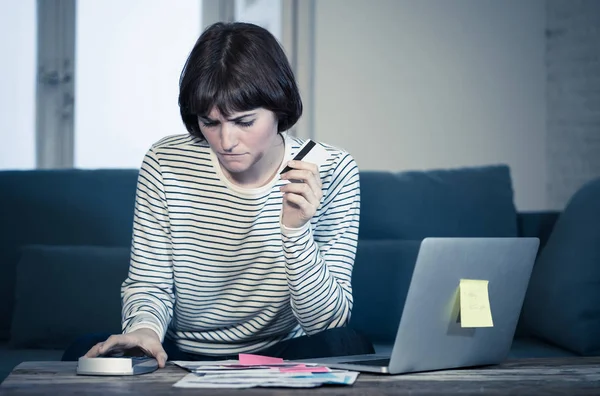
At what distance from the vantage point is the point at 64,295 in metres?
2.15

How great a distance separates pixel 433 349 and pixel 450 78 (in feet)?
9.96

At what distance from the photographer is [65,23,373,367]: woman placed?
143 cm

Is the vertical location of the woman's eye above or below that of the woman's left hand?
above

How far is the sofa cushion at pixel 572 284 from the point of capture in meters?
2.08

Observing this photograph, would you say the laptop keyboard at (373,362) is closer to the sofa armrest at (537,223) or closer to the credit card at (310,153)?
the credit card at (310,153)

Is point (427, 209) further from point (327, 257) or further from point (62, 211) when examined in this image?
point (62, 211)

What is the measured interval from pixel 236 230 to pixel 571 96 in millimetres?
2749

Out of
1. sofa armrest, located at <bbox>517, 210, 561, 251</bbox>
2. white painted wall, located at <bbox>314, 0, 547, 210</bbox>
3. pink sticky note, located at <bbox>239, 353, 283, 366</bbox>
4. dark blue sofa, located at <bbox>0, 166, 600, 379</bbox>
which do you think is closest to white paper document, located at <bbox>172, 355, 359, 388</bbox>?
pink sticky note, located at <bbox>239, 353, 283, 366</bbox>

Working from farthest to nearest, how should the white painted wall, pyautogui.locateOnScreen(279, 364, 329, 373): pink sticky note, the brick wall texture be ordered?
the white painted wall → the brick wall texture → pyautogui.locateOnScreen(279, 364, 329, 373): pink sticky note

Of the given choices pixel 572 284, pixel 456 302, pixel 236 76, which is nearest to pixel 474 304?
pixel 456 302

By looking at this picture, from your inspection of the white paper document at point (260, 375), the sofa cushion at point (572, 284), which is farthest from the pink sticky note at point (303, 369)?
the sofa cushion at point (572, 284)

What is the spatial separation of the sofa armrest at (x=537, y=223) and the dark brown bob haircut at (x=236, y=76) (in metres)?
1.20

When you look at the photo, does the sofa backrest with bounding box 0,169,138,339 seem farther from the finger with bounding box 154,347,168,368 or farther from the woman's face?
the finger with bounding box 154,347,168,368

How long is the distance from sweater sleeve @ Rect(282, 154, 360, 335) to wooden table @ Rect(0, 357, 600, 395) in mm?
319
